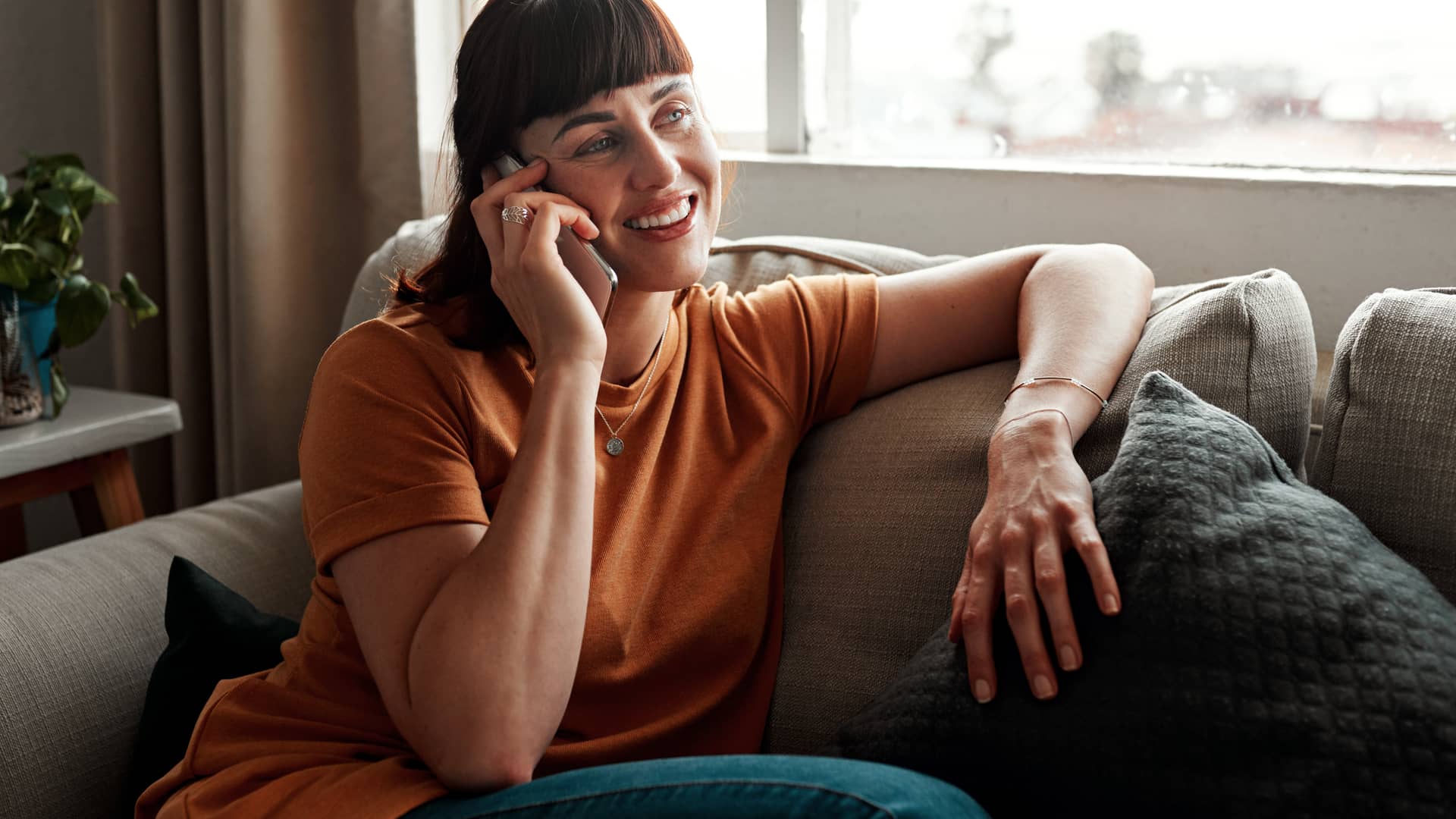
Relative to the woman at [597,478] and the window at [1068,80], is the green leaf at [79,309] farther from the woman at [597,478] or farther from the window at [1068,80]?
the woman at [597,478]

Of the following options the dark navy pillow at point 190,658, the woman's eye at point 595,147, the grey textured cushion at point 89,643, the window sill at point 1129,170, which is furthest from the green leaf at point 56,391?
the woman's eye at point 595,147

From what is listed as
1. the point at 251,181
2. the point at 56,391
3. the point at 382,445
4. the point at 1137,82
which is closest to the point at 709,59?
the point at 1137,82

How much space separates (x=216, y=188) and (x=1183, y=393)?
1.89m

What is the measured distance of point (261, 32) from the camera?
2221 mm

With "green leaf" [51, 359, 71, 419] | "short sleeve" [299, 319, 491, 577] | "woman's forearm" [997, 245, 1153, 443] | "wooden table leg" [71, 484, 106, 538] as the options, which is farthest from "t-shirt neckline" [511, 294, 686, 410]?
"wooden table leg" [71, 484, 106, 538]

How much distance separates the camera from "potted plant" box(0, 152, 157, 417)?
75.9 inches

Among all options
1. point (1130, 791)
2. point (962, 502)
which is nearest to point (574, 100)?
point (962, 502)

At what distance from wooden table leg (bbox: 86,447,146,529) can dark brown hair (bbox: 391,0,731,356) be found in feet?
3.63

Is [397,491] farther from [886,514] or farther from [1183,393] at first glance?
[1183,393]

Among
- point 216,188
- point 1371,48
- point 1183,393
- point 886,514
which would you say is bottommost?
point 886,514

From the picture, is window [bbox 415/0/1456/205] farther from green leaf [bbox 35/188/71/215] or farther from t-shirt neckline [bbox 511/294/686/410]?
green leaf [bbox 35/188/71/215]

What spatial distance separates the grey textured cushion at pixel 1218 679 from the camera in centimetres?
83

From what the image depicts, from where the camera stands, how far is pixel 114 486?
7.02 feet

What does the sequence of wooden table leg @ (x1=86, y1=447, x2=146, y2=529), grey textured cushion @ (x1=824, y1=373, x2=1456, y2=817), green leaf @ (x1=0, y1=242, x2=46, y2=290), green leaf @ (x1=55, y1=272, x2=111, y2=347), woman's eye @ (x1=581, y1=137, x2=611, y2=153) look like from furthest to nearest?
wooden table leg @ (x1=86, y1=447, x2=146, y2=529) < green leaf @ (x1=55, y1=272, x2=111, y2=347) < green leaf @ (x1=0, y1=242, x2=46, y2=290) < woman's eye @ (x1=581, y1=137, x2=611, y2=153) < grey textured cushion @ (x1=824, y1=373, x2=1456, y2=817)
